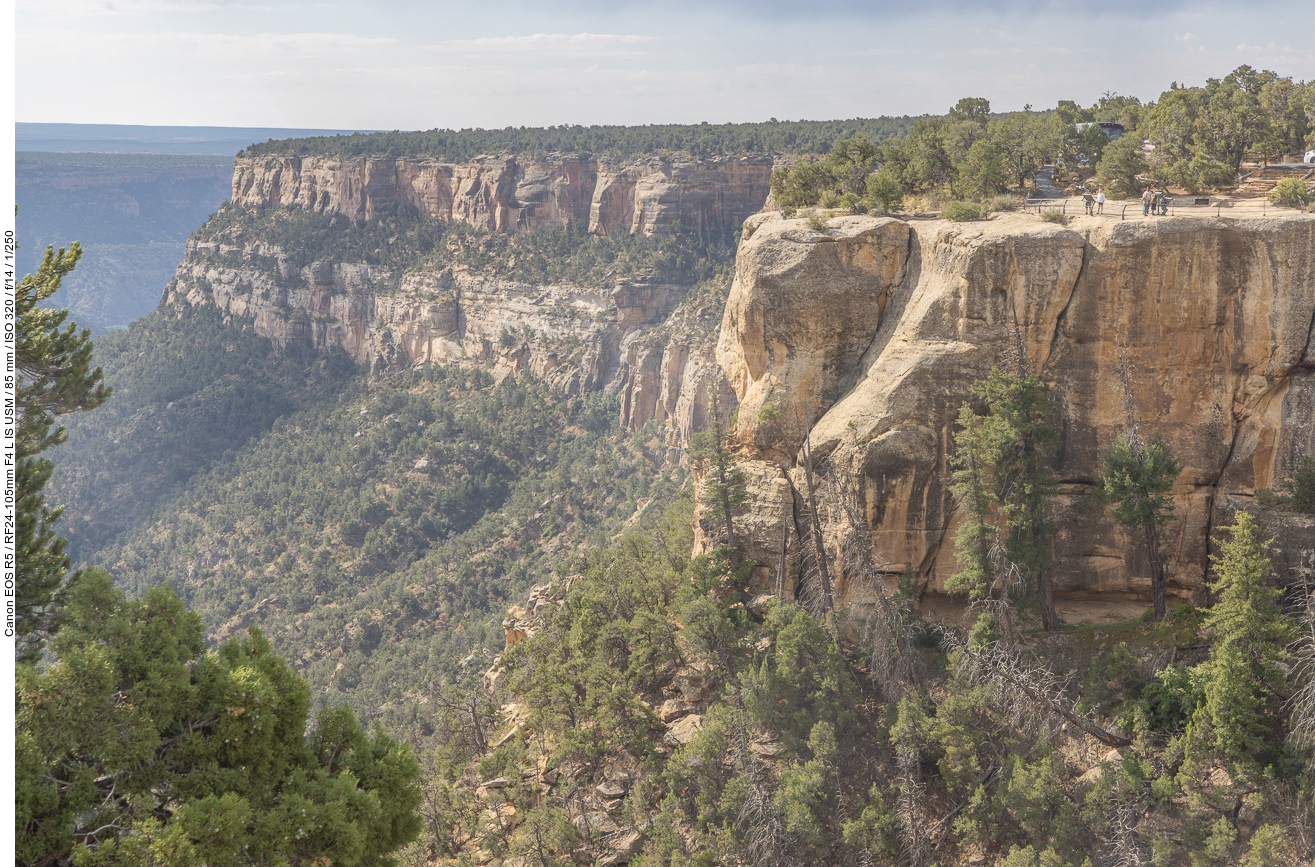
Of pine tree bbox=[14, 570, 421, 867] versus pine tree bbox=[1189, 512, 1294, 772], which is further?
pine tree bbox=[1189, 512, 1294, 772]

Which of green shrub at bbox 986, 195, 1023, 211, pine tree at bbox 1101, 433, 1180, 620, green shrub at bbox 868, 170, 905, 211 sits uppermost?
green shrub at bbox 868, 170, 905, 211

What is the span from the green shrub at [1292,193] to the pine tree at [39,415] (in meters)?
34.9

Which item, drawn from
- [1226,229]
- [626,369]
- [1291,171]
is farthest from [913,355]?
[626,369]

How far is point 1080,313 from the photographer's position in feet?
92.7

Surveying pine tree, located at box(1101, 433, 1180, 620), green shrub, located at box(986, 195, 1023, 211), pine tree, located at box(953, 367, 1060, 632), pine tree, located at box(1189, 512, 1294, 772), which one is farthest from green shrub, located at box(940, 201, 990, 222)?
pine tree, located at box(1189, 512, 1294, 772)

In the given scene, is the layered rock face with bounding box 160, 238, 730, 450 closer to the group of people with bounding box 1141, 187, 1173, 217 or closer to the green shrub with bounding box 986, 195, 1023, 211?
the green shrub with bounding box 986, 195, 1023, 211

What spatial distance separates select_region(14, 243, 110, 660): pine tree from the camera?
62.2 ft

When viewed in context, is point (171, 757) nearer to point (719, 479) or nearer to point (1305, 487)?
point (719, 479)

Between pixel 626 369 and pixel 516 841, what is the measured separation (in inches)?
3276

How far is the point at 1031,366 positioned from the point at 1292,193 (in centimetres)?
1019

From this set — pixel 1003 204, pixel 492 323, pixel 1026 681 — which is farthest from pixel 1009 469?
pixel 492 323

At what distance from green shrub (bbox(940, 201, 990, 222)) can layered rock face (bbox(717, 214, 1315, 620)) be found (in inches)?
35.8

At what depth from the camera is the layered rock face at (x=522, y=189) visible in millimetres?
119312

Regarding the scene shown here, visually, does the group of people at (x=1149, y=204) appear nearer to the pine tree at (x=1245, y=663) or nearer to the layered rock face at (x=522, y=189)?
the pine tree at (x=1245, y=663)
